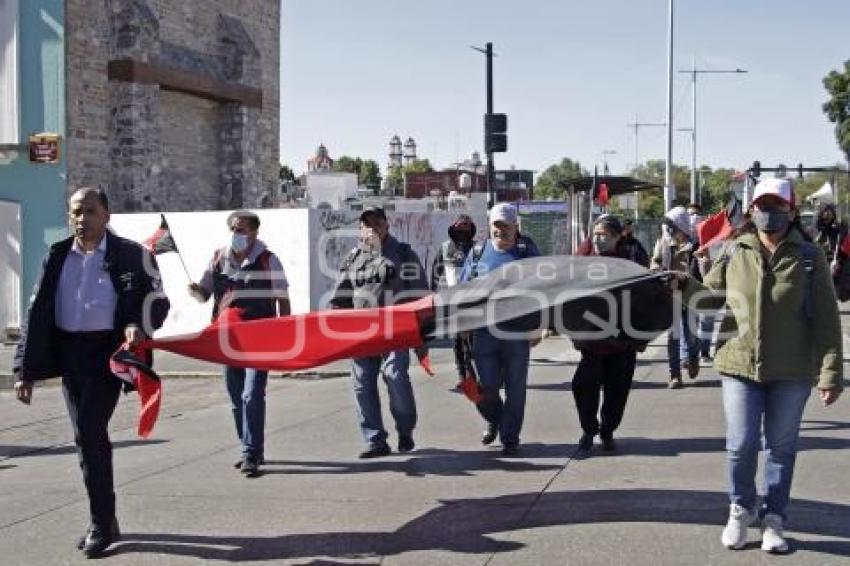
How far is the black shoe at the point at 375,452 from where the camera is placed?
8.37 metres

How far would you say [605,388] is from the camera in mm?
8531

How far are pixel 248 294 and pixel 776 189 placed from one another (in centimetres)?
381

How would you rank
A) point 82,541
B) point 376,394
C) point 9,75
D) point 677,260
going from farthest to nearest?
1. point 9,75
2. point 677,260
3. point 376,394
4. point 82,541

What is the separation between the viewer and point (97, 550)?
5797 mm

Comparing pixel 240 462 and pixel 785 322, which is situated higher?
pixel 785 322

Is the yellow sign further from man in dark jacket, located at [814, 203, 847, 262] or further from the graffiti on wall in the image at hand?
man in dark jacket, located at [814, 203, 847, 262]

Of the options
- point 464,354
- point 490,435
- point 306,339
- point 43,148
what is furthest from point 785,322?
point 43,148

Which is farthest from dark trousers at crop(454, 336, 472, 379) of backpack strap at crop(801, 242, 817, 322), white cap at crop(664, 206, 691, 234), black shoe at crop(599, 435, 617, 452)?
white cap at crop(664, 206, 691, 234)

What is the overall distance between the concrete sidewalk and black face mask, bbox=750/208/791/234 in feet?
5.26

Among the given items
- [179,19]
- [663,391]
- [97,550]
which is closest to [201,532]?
[97,550]

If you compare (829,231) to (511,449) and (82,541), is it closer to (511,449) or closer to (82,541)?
(511,449)

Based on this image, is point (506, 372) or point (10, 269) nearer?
point (506, 372)

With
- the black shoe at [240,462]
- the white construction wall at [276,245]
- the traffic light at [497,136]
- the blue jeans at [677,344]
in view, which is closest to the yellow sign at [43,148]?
the white construction wall at [276,245]

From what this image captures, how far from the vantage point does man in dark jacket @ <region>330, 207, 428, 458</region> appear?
8250 mm
